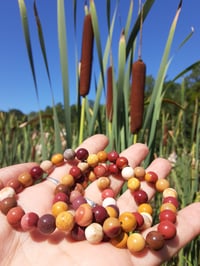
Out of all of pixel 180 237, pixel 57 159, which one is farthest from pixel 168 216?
pixel 57 159

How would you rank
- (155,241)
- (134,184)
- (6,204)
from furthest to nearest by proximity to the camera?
(134,184) → (6,204) → (155,241)

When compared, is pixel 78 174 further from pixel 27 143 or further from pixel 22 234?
pixel 27 143

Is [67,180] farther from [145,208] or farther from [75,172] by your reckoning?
[145,208]

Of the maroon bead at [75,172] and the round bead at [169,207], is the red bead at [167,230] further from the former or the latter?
the maroon bead at [75,172]

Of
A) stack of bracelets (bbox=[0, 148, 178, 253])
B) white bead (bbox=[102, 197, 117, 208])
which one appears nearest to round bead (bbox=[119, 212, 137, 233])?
stack of bracelets (bbox=[0, 148, 178, 253])

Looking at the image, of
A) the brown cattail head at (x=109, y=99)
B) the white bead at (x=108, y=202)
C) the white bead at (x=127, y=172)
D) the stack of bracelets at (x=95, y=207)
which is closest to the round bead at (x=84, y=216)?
the stack of bracelets at (x=95, y=207)

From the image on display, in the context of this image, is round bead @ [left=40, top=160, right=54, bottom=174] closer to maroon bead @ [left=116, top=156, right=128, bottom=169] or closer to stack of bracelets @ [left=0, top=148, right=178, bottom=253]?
stack of bracelets @ [left=0, top=148, right=178, bottom=253]

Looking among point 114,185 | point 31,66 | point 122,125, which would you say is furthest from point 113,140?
point 31,66
